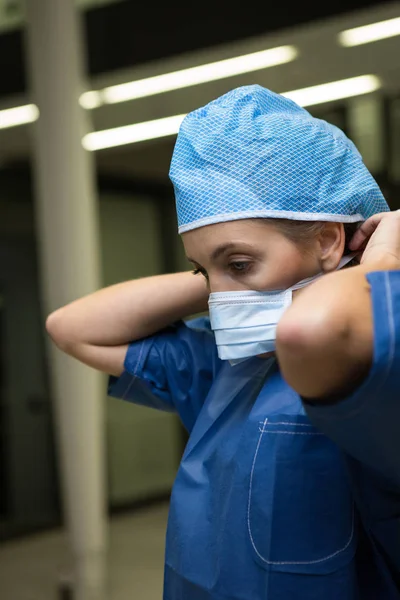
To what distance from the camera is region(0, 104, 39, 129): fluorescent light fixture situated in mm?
3842

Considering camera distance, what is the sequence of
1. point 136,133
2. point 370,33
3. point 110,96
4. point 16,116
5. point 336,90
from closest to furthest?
1. point 370,33
2. point 336,90
3. point 110,96
4. point 16,116
5. point 136,133

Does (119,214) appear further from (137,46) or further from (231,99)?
(231,99)

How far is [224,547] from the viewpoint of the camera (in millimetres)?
1015

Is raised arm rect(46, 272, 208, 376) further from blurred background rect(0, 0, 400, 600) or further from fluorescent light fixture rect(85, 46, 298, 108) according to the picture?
fluorescent light fixture rect(85, 46, 298, 108)

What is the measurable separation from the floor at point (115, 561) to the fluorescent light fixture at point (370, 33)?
2375 millimetres

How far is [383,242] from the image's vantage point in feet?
2.89

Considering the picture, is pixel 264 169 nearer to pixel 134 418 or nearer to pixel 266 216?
pixel 266 216

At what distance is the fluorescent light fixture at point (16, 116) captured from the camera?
3.84m

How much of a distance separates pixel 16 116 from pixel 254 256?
3343mm

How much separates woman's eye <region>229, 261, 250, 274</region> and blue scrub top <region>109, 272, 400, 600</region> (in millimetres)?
175

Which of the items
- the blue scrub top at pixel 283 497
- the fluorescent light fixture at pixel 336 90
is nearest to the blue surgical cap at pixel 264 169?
the blue scrub top at pixel 283 497

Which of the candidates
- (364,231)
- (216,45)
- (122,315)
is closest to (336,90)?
(216,45)

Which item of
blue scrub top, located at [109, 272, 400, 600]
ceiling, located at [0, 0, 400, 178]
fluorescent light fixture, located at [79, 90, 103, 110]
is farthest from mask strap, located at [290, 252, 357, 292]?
fluorescent light fixture, located at [79, 90, 103, 110]

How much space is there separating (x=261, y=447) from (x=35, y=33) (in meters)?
2.44
